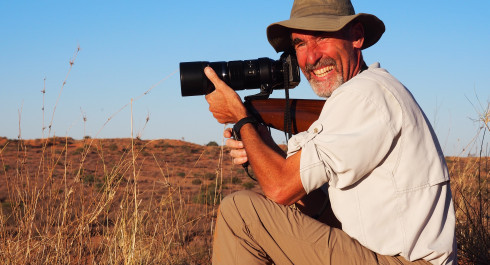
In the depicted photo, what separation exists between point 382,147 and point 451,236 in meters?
0.49

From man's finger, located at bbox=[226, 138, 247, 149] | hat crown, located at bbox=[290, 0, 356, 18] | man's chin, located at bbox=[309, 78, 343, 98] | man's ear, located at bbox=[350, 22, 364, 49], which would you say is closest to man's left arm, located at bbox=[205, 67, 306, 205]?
man's finger, located at bbox=[226, 138, 247, 149]

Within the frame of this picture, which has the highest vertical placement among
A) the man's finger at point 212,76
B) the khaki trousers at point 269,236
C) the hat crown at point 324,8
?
the hat crown at point 324,8

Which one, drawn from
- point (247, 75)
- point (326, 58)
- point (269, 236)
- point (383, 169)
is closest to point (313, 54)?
point (326, 58)

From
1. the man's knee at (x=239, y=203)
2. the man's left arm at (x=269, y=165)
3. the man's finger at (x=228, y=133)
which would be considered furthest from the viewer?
the man's finger at (x=228, y=133)

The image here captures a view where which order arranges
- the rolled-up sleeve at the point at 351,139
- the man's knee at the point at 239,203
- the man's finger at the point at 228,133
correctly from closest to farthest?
the rolled-up sleeve at the point at 351,139
the man's knee at the point at 239,203
the man's finger at the point at 228,133

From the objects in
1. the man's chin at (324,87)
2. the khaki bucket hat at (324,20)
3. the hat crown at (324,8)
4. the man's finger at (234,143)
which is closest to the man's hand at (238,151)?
the man's finger at (234,143)

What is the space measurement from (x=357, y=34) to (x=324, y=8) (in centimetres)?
23

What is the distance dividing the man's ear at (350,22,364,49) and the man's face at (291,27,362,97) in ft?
0.05

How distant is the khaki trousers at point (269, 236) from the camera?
2.34 m

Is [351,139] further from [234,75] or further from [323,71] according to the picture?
[234,75]

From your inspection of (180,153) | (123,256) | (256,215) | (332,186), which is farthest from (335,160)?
(180,153)

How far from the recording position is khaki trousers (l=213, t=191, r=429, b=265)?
2340 millimetres

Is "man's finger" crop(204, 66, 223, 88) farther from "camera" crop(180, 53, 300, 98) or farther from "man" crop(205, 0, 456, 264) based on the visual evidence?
"man" crop(205, 0, 456, 264)

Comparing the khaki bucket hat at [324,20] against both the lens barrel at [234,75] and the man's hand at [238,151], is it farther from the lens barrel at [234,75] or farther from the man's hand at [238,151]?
the man's hand at [238,151]
